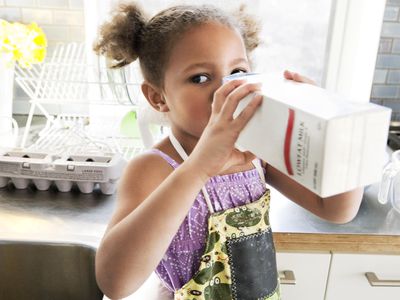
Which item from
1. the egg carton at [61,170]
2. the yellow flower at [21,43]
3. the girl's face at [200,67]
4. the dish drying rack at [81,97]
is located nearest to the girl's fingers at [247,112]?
the girl's face at [200,67]

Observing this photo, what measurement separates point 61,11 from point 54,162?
1.78 feet

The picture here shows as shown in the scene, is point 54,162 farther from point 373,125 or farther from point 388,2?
point 388,2

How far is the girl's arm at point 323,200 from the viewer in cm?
71

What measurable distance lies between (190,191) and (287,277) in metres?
0.43

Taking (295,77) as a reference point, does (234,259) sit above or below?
below

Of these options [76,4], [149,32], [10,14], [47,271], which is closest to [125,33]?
[149,32]

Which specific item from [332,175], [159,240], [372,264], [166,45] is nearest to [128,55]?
[166,45]

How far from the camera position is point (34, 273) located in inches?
36.8

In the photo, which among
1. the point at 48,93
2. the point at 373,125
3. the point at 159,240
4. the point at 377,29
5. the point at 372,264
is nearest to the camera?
the point at 373,125

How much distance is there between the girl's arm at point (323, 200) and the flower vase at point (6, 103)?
791mm

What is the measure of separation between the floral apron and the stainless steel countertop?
15 cm

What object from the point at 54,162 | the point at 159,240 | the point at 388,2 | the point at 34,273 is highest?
the point at 388,2

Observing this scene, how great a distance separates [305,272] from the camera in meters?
0.88

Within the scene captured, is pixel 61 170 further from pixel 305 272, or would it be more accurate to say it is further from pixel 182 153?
pixel 305 272
